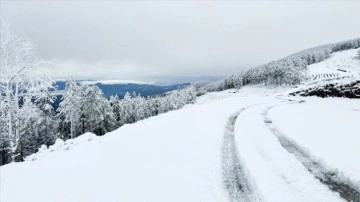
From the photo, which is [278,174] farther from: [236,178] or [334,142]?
[334,142]

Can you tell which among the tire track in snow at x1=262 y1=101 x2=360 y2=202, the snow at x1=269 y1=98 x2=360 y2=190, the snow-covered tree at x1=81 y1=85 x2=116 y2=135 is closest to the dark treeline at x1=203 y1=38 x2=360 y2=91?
the snow-covered tree at x1=81 y1=85 x2=116 y2=135

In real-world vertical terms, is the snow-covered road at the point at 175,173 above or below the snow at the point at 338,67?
below

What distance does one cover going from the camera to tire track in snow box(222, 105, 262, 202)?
6.58 metres

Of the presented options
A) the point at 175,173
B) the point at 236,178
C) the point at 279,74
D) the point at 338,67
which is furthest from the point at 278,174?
the point at 338,67

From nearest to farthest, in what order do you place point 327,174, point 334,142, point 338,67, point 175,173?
point 327,174
point 175,173
point 334,142
point 338,67

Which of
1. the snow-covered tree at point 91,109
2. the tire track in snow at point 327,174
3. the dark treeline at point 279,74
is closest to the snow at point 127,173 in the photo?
the tire track in snow at point 327,174

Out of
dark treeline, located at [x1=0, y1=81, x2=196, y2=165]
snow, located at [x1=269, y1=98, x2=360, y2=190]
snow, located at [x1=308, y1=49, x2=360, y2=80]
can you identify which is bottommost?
dark treeline, located at [x1=0, y1=81, x2=196, y2=165]

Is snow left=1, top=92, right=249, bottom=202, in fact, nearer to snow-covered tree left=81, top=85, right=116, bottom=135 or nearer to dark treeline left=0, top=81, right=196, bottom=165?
dark treeline left=0, top=81, right=196, bottom=165

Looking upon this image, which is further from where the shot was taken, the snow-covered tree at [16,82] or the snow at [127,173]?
the snow-covered tree at [16,82]

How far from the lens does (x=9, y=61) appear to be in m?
19.7

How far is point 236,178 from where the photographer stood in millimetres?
7793

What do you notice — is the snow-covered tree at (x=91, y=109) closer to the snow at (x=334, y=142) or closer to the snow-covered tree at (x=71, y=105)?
the snow-covered tree at (x=71, y=105)

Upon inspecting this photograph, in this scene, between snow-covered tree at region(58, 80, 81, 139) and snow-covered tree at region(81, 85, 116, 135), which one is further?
snow-covered tree at region(81, 85, 116, 135)

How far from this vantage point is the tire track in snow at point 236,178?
21.6ft
